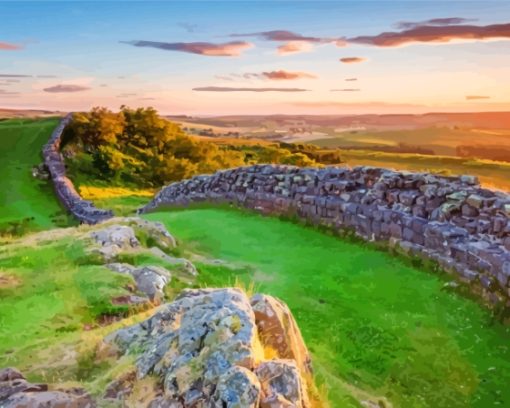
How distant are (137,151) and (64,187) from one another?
13.9m

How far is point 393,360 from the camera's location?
9.49 m

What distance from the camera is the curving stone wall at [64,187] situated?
29494mm

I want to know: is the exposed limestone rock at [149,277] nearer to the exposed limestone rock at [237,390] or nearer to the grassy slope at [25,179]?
the exposed limestone rock at [237,390]

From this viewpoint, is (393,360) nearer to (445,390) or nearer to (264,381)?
(445,390)

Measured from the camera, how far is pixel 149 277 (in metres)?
10.9

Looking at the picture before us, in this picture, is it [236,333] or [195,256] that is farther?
[195,256]

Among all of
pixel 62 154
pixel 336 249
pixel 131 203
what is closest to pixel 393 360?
pixel 336 249

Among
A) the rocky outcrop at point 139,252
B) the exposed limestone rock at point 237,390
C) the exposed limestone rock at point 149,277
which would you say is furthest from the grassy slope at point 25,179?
the exposed limestone rock at point 237,390

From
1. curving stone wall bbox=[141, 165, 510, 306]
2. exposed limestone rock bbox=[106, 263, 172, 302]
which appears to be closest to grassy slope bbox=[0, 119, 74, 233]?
curving stone wall bbox=[141, 165, 510, 306]

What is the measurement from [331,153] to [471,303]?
57242mm

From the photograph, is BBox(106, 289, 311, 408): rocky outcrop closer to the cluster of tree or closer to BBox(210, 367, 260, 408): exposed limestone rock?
BBox(210, 367, 260, 408): exposed limestone rock

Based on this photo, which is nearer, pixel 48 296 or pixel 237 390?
pixel 237 390

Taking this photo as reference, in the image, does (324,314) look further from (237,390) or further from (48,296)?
(237,390)

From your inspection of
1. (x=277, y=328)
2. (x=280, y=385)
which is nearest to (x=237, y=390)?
(x=280, y=385)
